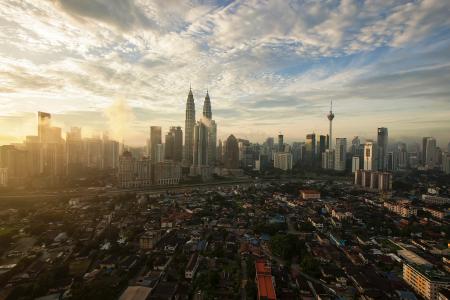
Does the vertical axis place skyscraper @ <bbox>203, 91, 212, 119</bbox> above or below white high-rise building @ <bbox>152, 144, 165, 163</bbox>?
above

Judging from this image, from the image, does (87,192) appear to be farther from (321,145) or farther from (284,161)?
(321,145)

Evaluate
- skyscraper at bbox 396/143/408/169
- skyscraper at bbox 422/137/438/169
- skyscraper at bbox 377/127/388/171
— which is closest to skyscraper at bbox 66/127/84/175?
skyscraper at bbox 377/127/388/171

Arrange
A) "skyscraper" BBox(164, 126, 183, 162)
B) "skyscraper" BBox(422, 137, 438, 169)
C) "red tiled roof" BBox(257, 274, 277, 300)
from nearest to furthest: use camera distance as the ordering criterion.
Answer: "red tiled roof" BBox(257, 274, 277, 300)
"skyscraper" BBox(164, 126, 183, 162)
"skyscraper" BBox(422, 137, 438, 169)

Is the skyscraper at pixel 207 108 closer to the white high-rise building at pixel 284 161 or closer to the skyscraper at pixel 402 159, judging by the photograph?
the white high-rise building at pixel 284 161

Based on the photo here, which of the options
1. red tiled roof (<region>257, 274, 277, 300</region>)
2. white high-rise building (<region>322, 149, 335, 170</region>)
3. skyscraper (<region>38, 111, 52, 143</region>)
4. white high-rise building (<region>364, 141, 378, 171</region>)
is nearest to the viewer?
red tiled roof (<region>257, 274, 277, 300</region>)

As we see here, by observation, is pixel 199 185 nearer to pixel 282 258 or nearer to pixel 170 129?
pixel 170 129

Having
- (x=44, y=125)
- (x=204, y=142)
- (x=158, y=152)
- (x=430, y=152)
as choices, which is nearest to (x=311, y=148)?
(x=430, y=152)

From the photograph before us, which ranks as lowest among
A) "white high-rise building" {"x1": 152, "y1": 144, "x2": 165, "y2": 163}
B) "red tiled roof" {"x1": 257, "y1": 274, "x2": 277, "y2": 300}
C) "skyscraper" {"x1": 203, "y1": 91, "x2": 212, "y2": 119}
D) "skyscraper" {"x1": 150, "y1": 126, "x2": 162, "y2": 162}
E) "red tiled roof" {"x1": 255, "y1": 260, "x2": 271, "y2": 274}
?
"red tiled roof" {"x1": 257, "y1": 274, "x2": 277, "y2": 300}

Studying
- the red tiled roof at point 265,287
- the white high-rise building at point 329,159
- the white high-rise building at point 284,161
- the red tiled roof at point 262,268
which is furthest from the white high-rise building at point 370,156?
the red tiled roof at point 265,287

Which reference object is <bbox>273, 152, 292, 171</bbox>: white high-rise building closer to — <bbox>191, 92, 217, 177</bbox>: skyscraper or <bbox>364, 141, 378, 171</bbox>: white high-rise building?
<bbox>191, 92, 217, 177</bbox>: skyscraper
